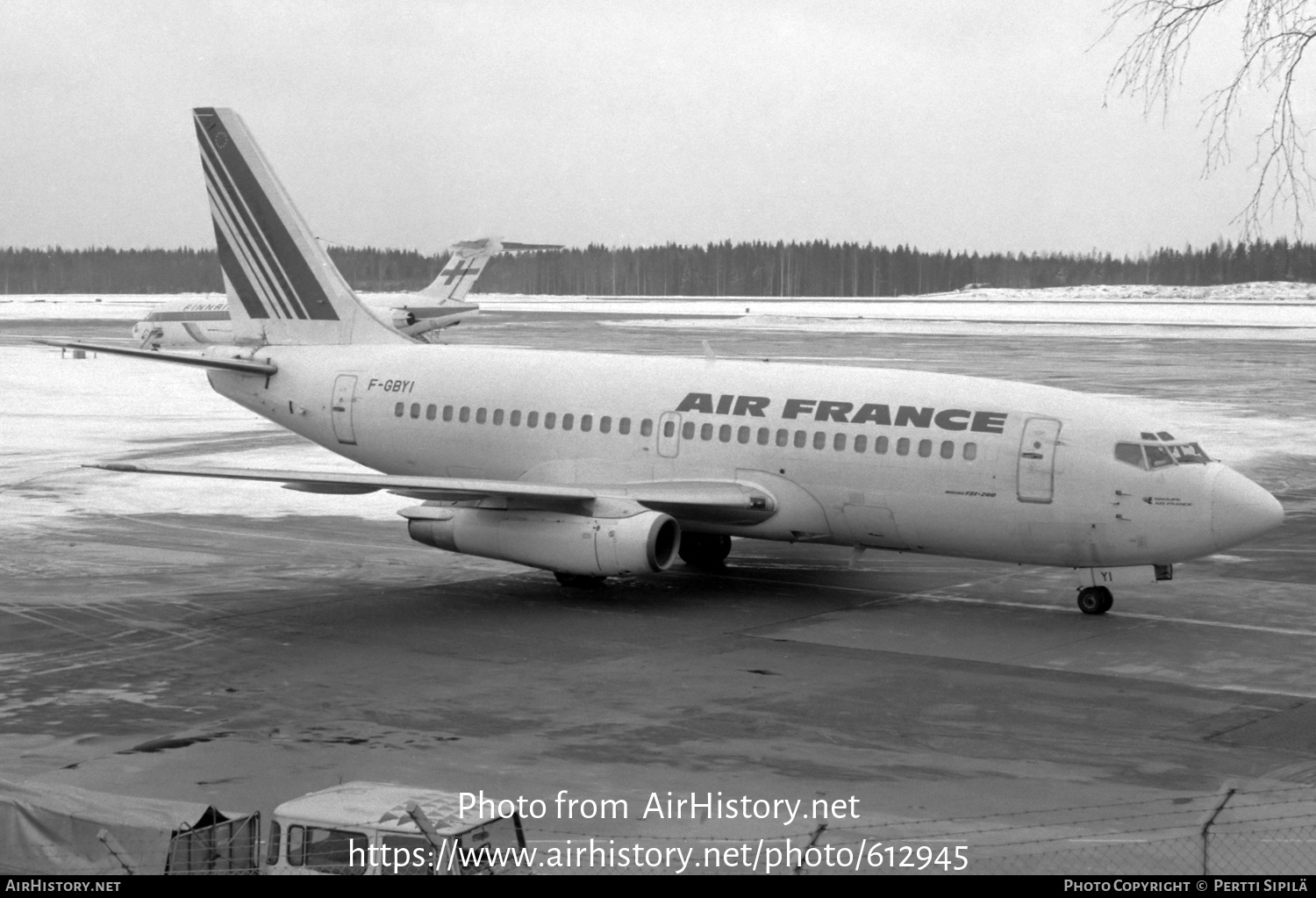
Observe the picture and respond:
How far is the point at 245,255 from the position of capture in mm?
33406

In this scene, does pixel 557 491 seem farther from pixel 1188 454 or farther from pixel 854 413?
pixel 1188 454

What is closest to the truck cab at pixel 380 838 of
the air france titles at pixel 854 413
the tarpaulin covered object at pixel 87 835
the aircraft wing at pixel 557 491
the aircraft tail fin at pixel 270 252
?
the tarpaulin covered object at pixel 87 835

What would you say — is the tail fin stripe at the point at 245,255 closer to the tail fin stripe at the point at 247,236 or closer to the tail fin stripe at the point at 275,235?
the tail fin stripe at the point at 247,236

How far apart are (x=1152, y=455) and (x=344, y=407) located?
1531cm

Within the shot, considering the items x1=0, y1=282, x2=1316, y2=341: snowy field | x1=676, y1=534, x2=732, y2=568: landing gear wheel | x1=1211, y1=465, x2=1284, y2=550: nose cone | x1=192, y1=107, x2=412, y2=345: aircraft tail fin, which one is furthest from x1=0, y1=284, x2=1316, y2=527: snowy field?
x1=1211, y1=465, x2=1284, y2=550: nose cone

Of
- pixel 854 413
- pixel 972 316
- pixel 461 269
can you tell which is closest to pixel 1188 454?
pixel 854 413

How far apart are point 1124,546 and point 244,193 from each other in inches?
759

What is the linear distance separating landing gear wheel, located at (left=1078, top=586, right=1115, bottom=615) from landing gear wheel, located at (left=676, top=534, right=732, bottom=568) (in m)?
6.52

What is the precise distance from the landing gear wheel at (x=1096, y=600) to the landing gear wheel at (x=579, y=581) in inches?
302

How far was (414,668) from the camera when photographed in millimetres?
21172

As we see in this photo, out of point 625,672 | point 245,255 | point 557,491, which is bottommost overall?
point 625,672

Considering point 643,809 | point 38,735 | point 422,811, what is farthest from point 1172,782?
point 38,735

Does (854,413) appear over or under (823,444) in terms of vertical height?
over
